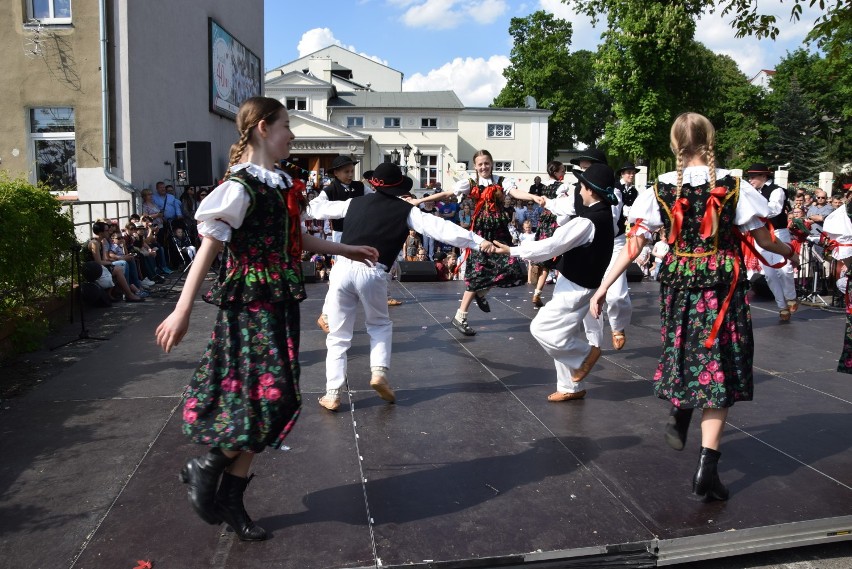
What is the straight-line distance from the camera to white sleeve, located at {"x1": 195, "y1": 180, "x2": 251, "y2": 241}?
3.08 meters

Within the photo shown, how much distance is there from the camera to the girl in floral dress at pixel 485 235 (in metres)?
8.06

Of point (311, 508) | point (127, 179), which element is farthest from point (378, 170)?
point (127, 179)

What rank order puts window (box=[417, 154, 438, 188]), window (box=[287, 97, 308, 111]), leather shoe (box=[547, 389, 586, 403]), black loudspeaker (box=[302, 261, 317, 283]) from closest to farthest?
1. leather shoe (box=[547, 389, 586, 403])
2. black loudspeaker (box=[302, 261, 317, 283])
3. window (box=[287, 97, 308, 111])
4. window (box=[417, 154, 438, 188])

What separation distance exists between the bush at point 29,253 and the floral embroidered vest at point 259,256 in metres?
5.02

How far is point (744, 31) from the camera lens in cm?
941

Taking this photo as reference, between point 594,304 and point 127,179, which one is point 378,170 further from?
point 127,179

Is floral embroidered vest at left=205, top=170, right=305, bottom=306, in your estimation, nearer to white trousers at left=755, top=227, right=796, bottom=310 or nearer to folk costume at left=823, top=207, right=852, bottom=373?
folk costume at left=823, top=207, right=852, bottom=373

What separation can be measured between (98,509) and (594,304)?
307 centimetres

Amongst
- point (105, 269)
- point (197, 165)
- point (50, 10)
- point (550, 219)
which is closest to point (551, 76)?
point (197, 165)

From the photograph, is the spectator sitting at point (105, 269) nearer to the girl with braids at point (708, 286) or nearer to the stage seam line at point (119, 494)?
the stage seam line at point (119, 494)

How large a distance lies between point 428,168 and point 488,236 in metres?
45.2

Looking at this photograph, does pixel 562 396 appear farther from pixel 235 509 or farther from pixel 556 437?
pixel 235 509

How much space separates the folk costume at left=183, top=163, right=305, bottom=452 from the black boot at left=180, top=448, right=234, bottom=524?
3.5 inches

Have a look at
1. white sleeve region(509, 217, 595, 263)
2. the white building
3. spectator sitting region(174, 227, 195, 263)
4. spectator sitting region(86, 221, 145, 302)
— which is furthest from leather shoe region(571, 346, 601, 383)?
the white building
